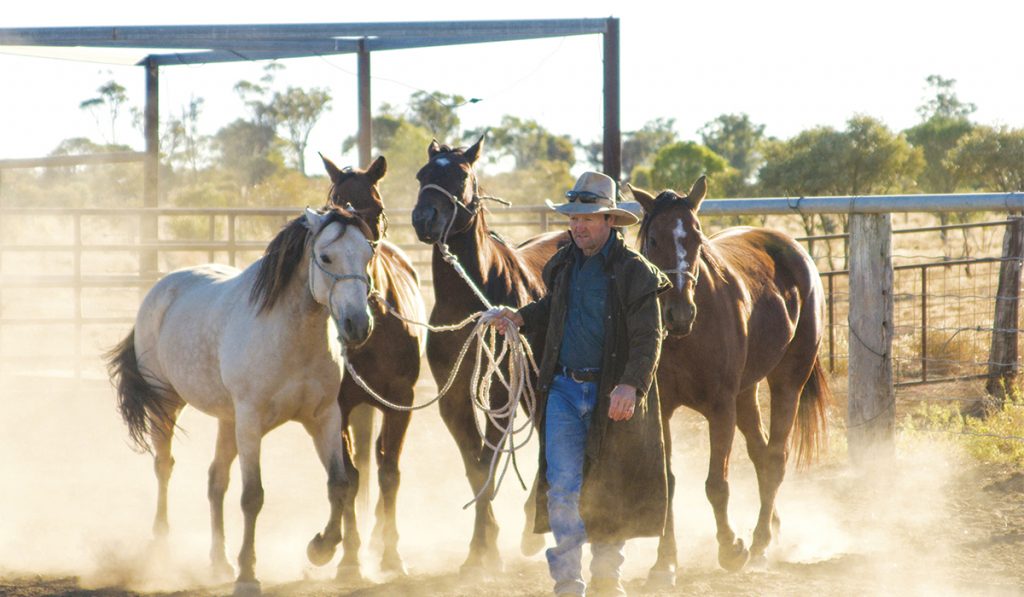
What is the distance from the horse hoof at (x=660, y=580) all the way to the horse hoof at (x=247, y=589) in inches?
72.3

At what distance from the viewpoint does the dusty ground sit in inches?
224

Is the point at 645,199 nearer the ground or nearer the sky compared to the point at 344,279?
nearer the sky

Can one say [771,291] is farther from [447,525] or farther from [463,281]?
[447,525]

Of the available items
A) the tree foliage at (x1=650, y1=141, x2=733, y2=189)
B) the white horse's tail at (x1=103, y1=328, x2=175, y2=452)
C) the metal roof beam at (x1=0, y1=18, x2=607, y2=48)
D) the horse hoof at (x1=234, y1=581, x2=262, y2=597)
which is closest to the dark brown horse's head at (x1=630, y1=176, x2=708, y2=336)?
the horse hoof at (x1=234, y1=581, x2=262, y2=597)

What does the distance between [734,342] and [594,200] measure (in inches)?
59.4

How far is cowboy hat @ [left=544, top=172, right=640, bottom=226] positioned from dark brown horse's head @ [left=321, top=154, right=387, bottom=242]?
126cm

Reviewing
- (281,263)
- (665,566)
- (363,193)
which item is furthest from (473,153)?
(665,566)

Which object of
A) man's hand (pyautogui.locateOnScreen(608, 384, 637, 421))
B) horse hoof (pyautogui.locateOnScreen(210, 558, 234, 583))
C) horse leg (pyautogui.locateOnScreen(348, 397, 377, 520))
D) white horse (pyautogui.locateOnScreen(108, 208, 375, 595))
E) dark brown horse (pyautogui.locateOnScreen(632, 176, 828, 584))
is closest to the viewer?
man's hand (pyautogui.locateOnScreen(608, 384, 637, 421))

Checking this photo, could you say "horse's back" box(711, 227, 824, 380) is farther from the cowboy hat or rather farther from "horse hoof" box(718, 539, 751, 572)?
the cowboy hat

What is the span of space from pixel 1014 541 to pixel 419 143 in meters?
37.4

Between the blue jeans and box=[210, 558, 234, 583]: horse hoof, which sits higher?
the blue jeans

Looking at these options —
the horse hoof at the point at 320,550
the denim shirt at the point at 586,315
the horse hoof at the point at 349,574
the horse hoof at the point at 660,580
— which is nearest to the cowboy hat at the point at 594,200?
the denim shirt at the point at 586,315

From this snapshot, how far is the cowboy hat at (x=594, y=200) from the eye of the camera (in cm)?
466

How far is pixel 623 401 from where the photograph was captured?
175 inches
